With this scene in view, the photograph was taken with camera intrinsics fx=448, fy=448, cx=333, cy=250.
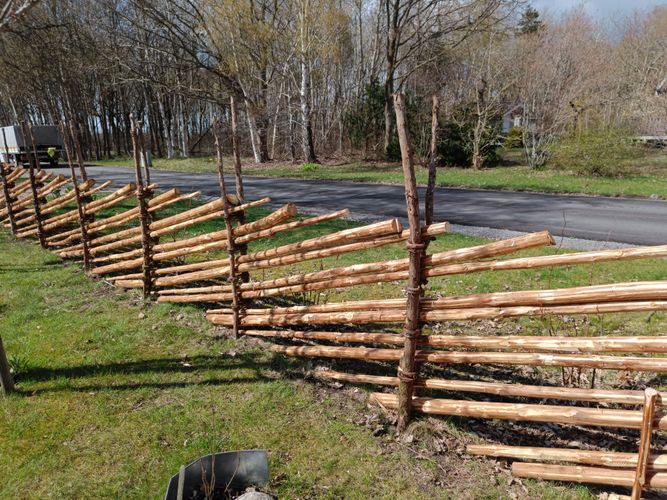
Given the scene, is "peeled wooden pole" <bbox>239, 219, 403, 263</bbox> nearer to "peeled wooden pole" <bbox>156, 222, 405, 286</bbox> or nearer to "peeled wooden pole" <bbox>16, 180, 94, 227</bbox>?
"peeled wooden pole" <bbox>156, 222, 405, 286</bbox>

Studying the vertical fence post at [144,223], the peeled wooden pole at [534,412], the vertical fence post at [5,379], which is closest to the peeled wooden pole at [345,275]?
the peeled wooden pole at [534,412]

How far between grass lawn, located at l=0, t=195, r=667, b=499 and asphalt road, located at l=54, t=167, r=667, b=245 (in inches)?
169

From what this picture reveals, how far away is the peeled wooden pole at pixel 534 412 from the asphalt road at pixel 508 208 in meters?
4.24

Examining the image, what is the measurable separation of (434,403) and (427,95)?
24785mm

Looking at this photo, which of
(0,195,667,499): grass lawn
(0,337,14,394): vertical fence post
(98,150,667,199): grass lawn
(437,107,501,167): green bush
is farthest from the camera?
(437,107,501,167): green bush

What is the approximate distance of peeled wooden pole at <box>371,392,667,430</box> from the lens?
89.4 inches

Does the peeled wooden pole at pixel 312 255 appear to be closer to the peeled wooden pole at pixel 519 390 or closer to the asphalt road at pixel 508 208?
the peeled wooden pole at pixel 519 390

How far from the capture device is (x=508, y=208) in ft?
35.2

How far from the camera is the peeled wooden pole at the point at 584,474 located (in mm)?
2072

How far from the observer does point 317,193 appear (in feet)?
46.3

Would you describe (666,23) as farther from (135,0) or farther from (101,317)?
(101,317)

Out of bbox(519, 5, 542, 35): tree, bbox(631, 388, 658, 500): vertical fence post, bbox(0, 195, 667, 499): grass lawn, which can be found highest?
bbox(519, 5, 542, 35): tree

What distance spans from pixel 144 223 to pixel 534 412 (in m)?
4.52

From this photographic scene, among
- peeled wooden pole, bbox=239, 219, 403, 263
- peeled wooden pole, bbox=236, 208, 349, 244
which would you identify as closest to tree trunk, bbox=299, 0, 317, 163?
peeled wooden pole, bbox=236, 208, 349, 244
